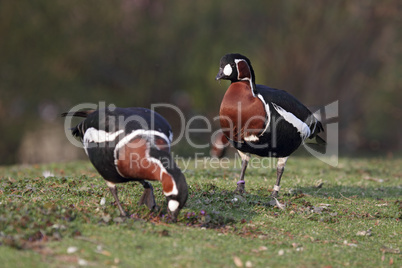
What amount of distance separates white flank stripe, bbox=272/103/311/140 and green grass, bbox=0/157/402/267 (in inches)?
39.5

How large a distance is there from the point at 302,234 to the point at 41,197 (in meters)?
3.53

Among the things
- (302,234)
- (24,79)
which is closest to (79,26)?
(24,79)

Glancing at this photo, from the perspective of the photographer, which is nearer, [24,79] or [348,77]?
[24,79]

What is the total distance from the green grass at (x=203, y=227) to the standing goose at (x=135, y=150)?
1.34 ft

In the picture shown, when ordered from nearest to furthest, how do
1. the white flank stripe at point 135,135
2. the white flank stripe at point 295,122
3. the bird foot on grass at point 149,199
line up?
the white flank stripe at point 135,135, the bird foot on grass at point 149,199, the white flank stripe at point 295,122

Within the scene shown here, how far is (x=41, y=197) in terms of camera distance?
7316 mm

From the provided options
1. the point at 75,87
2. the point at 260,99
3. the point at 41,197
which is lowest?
the point at 41,197

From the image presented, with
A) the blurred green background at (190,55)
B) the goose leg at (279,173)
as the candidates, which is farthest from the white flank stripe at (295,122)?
the blurred green background at (190,55)

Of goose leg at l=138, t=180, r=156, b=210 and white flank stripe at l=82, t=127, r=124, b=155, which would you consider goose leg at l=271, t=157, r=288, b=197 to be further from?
white flank stripe at l=82, t=127, r=124, b=155

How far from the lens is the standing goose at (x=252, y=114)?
308 inches

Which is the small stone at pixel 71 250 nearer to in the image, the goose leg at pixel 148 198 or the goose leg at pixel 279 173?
the goose leg at pixel 148 198

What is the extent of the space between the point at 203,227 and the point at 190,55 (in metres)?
14.7

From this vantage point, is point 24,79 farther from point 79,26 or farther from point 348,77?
point 348,77

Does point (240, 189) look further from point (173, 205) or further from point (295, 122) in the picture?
point (173, 205)
